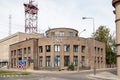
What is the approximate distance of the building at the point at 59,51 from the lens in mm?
65125

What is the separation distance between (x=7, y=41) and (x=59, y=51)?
39104 millimetres

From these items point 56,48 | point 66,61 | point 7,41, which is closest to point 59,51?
point 56,48

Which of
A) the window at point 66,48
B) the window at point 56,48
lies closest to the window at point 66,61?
the window at point 66,48

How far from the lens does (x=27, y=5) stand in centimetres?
8381

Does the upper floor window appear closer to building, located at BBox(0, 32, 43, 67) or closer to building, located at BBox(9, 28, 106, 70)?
building, located at BBox(9, 28, 106, 70)

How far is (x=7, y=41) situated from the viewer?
98500 millimetres

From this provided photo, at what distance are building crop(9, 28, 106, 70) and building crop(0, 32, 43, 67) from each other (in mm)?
15550

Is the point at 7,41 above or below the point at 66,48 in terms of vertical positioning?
above

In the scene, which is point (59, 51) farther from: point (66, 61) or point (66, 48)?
point (66, 61)

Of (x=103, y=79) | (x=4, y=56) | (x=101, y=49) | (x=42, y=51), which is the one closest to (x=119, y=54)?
(x=103, y=79)

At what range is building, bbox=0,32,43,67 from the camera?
299 feet

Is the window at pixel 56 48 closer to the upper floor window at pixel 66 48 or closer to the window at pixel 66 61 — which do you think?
the upper floor window at pixel 66 48

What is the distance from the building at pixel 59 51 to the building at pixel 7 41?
1555 centimetres

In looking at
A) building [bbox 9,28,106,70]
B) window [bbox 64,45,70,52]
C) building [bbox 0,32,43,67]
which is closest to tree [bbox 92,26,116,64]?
building [bbox 9,28,106,70]
